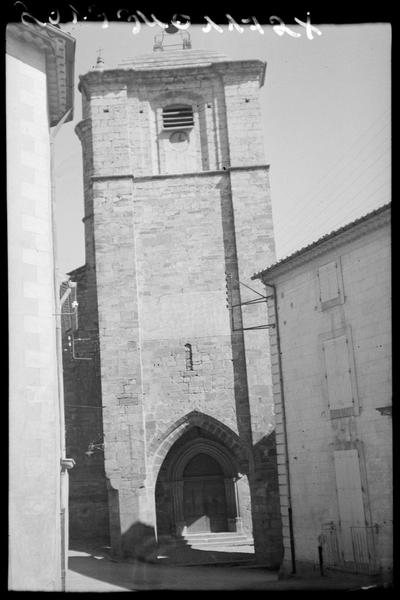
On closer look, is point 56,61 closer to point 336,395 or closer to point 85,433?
point 336,395

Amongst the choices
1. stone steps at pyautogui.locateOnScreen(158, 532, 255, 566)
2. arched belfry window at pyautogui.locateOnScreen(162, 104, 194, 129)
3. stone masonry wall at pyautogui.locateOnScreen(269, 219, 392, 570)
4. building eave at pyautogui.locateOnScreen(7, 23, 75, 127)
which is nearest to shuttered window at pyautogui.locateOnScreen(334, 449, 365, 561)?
stone masonry wall at pyautogui.locateOnScreen(269, 219, 392, 570)

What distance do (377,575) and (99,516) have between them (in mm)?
10063

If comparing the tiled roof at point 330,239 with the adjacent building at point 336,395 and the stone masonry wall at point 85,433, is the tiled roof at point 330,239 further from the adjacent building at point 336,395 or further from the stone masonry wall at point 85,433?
the stone masonry wall at point 85,433

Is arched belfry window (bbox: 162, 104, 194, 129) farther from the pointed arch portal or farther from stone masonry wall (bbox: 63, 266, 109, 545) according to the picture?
the pointed arch portal

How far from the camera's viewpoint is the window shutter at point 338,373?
1392 cm

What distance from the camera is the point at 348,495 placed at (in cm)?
1380

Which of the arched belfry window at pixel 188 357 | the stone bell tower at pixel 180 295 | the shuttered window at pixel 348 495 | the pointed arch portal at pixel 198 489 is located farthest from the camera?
the pointed arch portal at pixel 198 489

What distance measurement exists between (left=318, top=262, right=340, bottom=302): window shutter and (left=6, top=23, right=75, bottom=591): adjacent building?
512 centimetres

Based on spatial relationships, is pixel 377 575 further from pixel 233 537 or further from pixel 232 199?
pixel 232 199

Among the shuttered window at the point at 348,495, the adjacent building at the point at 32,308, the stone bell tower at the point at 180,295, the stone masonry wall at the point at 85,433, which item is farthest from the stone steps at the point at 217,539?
the adjacent building at the point at 32,308

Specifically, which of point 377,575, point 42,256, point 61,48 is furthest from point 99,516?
point 61,48

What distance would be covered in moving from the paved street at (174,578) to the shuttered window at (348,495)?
2.13ft

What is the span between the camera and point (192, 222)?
812 inches

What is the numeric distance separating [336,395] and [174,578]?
491cm
